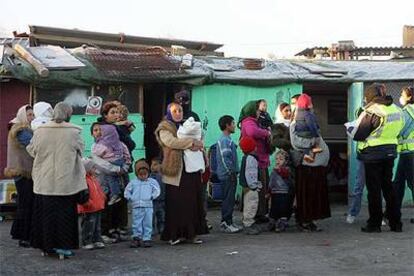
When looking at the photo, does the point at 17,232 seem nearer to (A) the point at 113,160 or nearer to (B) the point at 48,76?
(A) the point at 113,160

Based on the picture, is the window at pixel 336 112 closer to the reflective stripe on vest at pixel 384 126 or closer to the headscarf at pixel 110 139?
the reflective stripe on vest at pixel 384 126

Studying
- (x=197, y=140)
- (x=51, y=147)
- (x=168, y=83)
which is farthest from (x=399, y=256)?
(x=168, y=83)

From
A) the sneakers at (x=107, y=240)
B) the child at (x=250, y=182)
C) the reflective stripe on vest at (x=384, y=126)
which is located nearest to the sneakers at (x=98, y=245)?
the sneakers at (x=107, y=240)

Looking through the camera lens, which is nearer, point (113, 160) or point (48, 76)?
point (113, 160)

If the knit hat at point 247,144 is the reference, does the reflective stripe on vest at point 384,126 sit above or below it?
above

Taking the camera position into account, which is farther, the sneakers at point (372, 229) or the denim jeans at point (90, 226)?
the sneakers at point (372, 229)

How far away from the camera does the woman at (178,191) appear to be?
292 inches

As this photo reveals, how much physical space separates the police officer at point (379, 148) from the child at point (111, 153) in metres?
3.01

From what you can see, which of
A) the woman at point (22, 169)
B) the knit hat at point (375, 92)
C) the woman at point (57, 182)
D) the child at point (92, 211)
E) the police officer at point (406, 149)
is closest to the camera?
the woman at point (57, 182)

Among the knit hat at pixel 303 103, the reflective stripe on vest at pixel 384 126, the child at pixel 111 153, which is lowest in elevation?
the child at pixel 111 153

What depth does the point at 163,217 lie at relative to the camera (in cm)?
810

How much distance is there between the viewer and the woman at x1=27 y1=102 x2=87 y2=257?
6.60m

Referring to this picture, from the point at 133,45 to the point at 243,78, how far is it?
2888 millimetres

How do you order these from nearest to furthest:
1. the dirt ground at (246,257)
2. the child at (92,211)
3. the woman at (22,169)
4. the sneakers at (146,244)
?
the dirt ground at (246,257) < the child at (92,211) < the woman at (22,169) < the sneakers at (146,244)
